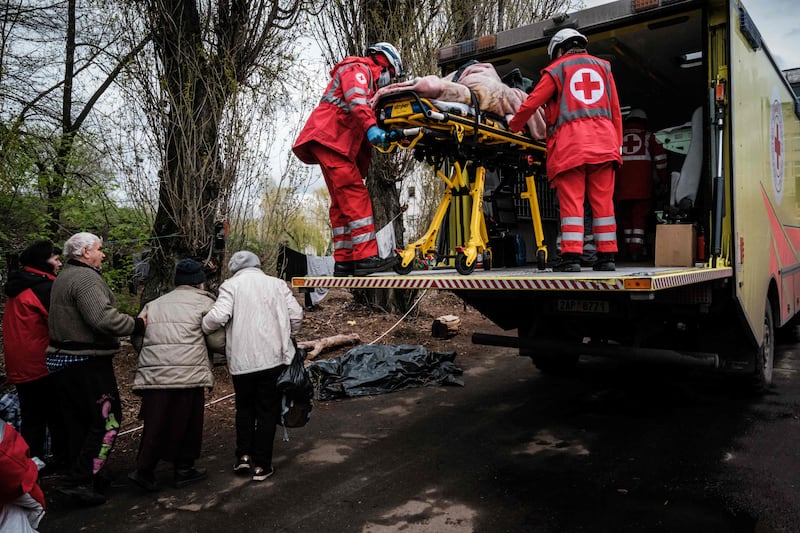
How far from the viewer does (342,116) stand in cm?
468

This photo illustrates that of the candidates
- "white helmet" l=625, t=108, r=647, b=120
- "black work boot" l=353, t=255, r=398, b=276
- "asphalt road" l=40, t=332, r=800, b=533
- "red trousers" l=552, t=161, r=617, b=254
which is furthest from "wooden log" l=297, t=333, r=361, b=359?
"white helmet" l=625, t=108, r=647, b=120

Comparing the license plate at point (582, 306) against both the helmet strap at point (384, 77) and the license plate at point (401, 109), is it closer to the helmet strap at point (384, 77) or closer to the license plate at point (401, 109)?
the license plate at point (401, 109)

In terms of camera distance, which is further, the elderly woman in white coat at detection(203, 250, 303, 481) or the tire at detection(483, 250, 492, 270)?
the tire at detection(483, 250, 492, 270)

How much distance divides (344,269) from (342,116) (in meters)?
1.20

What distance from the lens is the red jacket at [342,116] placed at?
445 cm

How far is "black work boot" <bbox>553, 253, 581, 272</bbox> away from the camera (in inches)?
165

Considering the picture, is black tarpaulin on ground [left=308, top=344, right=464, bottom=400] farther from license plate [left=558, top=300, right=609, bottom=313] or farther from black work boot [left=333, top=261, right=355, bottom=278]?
license plate [left=558, top=300, right=609, bottom=313]

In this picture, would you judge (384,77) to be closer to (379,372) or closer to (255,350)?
(255,350)

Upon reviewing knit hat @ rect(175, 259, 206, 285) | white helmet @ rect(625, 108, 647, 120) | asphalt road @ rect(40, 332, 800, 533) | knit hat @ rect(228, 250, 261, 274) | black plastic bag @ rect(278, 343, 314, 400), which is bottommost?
asphalt road @ rect(40, 332, 800, 533)

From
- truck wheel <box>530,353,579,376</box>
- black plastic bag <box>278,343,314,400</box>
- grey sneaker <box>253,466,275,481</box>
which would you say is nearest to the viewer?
grey sneaker <box>253,466,275,481</box>

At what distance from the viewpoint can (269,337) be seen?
159 inches

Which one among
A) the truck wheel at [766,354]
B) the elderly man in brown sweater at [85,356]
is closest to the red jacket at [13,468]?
the elderly man in brown sweater at [85,356]

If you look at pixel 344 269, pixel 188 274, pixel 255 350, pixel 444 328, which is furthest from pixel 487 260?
pixel 444 328

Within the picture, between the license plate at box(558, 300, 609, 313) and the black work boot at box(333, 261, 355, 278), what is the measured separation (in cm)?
173
